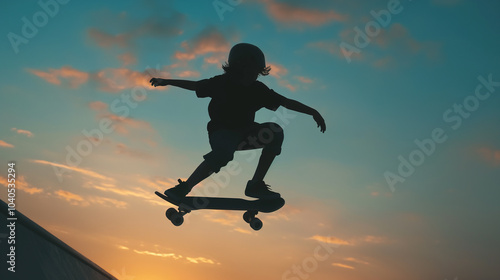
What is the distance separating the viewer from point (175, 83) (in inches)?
216

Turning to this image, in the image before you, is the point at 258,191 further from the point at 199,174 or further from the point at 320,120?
the point at 320,120

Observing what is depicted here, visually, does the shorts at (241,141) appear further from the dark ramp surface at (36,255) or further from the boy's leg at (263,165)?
the dark ramp surface at (36,255)

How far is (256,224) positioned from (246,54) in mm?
2810

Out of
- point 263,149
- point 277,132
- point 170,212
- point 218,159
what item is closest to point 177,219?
point 170,212

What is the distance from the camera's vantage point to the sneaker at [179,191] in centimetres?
595

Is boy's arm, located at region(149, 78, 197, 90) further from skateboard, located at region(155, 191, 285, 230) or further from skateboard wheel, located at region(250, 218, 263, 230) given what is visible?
skateboard wheel, located at region(250, 218, 263, 230)

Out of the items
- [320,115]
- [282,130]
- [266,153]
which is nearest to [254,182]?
[266,153]

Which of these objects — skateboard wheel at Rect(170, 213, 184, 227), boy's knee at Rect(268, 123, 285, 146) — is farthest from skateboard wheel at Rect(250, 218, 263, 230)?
boy's knee at Rect(268, 123, 285, 146)

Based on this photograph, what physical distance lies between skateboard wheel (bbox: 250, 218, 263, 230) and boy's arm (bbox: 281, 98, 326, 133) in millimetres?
1984

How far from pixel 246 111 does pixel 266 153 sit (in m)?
0.74

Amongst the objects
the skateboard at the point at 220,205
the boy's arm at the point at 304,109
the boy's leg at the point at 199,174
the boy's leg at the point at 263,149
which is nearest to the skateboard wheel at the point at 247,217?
the skateboard at the point at 220,205

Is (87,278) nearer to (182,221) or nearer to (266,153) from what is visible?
(182,221)

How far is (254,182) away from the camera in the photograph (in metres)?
6.21

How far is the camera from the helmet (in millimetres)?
5348
